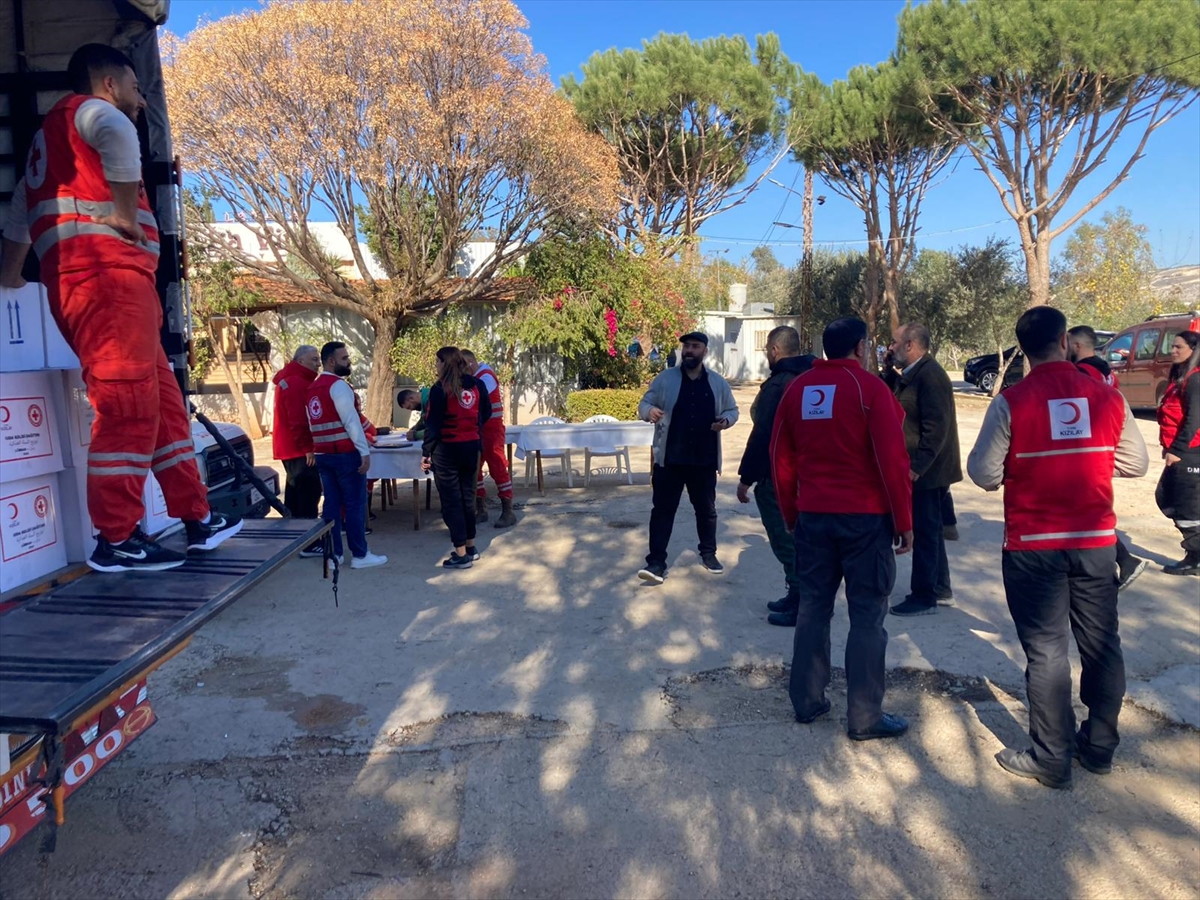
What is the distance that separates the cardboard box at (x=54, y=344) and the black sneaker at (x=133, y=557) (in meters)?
0.67

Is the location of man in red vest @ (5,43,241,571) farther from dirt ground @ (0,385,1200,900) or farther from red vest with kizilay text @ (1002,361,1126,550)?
red vest with kizilay text @ (1002,361,1126,550)

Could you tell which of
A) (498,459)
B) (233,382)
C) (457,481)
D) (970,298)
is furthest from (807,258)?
(457,481)

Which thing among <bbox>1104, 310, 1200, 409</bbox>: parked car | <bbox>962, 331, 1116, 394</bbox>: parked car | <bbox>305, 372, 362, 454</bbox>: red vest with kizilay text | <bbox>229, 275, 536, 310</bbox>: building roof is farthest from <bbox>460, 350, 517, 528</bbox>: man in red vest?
<bbox>962, 331, 1116, 394</bbox>: parked car

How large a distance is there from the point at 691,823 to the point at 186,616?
2.02 metres

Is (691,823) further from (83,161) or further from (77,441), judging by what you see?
(83,161)

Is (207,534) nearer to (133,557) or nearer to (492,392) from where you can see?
(133,557)

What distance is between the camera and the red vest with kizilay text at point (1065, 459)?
3.47 metres

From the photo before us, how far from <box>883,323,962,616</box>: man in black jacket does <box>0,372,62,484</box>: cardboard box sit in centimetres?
454

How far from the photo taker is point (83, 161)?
115 inches

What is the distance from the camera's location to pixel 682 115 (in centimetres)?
2383

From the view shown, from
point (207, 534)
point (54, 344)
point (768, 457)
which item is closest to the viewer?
point (54, 344)

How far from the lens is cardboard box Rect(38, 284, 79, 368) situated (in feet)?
10.2

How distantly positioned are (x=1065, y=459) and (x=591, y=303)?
13703 millimetres

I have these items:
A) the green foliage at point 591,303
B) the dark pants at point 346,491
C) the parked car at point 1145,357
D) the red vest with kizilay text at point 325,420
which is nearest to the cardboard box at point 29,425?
the red vest with kizilay text at point 325,420
